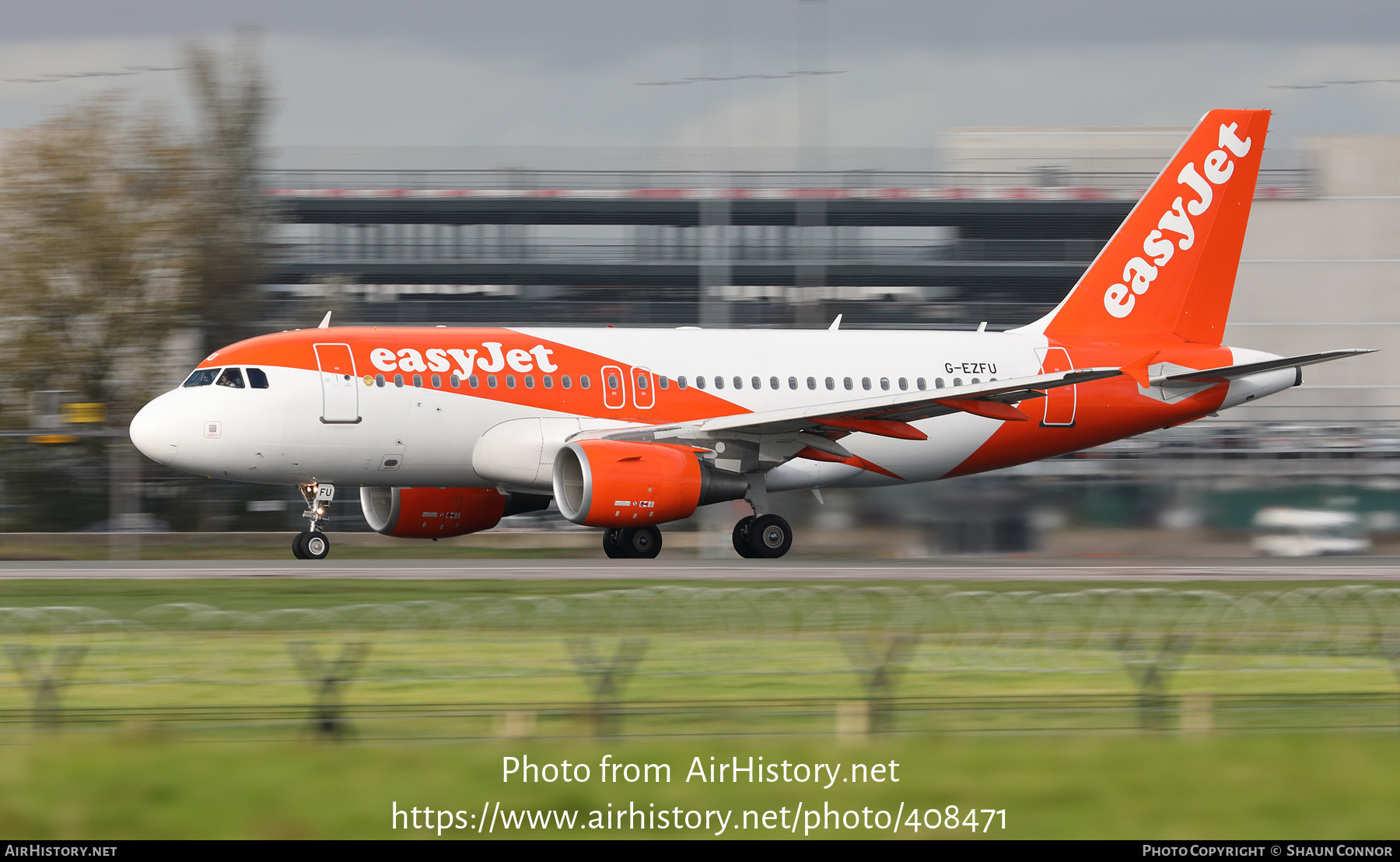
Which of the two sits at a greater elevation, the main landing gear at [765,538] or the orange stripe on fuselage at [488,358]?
the orange stripe on fuselage at [488,358]

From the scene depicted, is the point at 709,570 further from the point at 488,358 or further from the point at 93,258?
the point at 93,258

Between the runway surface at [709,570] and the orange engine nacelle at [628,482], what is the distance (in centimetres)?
A: 83

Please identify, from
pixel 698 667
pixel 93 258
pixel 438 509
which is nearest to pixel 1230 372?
pixel 438 509

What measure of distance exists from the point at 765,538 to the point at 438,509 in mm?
5913

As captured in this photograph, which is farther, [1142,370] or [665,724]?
Answer: [1142,370]

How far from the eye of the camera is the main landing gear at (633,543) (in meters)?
28.7

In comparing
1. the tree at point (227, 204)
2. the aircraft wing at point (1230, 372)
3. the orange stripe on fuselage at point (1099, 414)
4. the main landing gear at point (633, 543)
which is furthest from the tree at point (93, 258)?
the aircraft wing at point (1230, 372)

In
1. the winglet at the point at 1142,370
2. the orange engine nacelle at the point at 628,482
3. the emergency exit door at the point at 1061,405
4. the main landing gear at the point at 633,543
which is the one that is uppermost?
the winglet at the point at 1142,370

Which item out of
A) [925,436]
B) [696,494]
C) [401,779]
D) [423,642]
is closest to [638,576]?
[696,494]

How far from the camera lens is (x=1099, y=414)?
30.1 meters

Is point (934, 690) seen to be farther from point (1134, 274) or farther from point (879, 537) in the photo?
point (1134, 274)

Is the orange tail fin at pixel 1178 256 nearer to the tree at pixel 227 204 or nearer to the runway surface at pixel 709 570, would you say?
the runway surface at pixel 709 570

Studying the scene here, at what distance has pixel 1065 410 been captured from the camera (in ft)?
98.0

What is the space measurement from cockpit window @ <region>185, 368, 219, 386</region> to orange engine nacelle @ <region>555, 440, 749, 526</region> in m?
5.76
